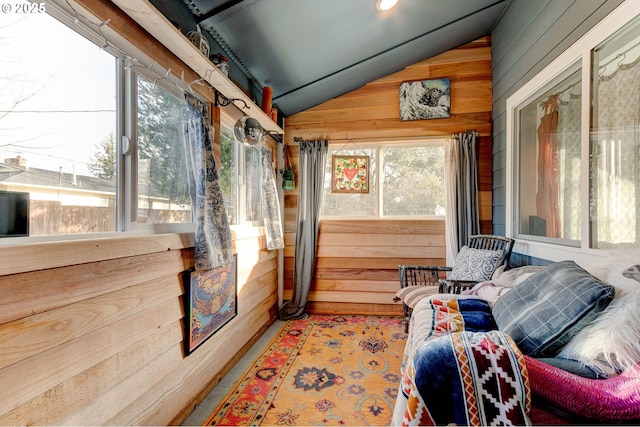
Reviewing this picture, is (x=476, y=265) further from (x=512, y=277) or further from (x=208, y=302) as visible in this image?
(x=208, y=302)

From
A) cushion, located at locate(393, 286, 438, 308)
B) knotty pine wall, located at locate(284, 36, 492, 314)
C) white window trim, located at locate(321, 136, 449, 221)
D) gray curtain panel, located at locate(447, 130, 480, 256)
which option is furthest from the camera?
white window trim, located at locate(321, 136, 449, 221)

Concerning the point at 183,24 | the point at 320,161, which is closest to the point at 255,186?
the point at 320,161

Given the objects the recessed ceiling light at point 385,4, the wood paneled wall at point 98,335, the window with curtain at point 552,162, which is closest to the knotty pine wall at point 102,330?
the wood paneled wall at point 98,335

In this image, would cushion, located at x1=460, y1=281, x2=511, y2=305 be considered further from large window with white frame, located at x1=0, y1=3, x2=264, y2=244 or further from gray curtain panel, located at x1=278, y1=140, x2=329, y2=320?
large window with white frame, located at x1=0, y1=3, x2=264, y2=244

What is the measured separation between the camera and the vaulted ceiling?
5.98 ft

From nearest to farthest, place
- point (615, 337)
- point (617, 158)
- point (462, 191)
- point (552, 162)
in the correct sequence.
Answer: point (615, 337) < point (617, 158) < point (552, 162) < point (462, 191)

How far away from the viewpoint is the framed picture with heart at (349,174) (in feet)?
11.1

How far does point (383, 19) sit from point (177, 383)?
288 centimetres

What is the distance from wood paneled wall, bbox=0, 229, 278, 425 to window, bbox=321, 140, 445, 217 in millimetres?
2102

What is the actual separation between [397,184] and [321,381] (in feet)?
7.15

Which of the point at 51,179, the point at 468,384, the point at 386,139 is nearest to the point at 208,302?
the point at 51,179

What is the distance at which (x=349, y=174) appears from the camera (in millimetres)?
3422

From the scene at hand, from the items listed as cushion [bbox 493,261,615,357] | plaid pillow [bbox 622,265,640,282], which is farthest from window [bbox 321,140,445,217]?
plaid pillow [bbox 622,265,640,282]

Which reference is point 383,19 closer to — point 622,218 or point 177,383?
point 622,218
